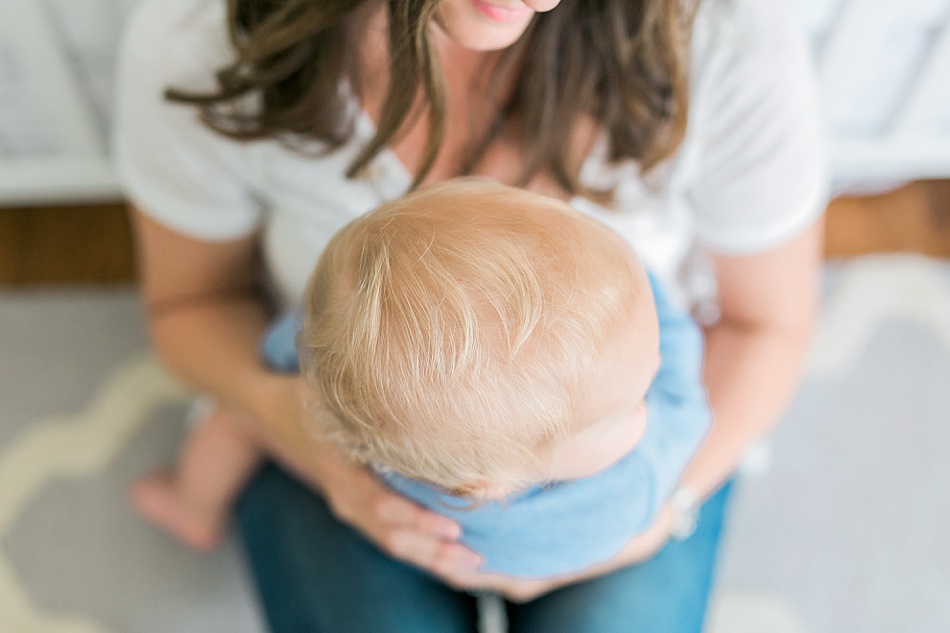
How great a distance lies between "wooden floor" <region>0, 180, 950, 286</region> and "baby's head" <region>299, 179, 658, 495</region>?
91cm

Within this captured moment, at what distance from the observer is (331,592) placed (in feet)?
2.55

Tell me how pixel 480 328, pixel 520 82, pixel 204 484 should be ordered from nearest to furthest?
pixel 480 328
pixel 520 82
pixel 204 484

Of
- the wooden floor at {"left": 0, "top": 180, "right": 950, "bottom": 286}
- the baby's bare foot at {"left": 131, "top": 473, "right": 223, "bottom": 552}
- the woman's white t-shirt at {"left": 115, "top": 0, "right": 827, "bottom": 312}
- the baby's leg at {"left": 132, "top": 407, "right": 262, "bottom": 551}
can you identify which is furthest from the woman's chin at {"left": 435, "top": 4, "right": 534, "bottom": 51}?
the wooden floor at {"left": 0, "top": 180, "right": 950, "bottom": 286}

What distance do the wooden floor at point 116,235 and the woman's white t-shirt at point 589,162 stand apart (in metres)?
0.62

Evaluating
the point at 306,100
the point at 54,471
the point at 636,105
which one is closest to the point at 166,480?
the point at 54,471

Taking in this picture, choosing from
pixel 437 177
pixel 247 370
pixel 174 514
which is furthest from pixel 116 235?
pixel 437 177

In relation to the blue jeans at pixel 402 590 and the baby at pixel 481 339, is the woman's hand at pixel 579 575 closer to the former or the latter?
the blue jeans at pixel 402 590

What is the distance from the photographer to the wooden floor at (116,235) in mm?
1306

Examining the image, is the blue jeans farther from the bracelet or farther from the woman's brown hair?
the woman's brown hair

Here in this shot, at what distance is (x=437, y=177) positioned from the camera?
0.70 meters

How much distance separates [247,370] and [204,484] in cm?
27

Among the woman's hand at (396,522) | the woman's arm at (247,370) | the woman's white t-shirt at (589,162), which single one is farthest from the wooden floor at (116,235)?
the woman's hand at (396,522)

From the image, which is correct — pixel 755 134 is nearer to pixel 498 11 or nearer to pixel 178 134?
pixel 498 11

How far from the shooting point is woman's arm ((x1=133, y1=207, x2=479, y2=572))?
0.71m
